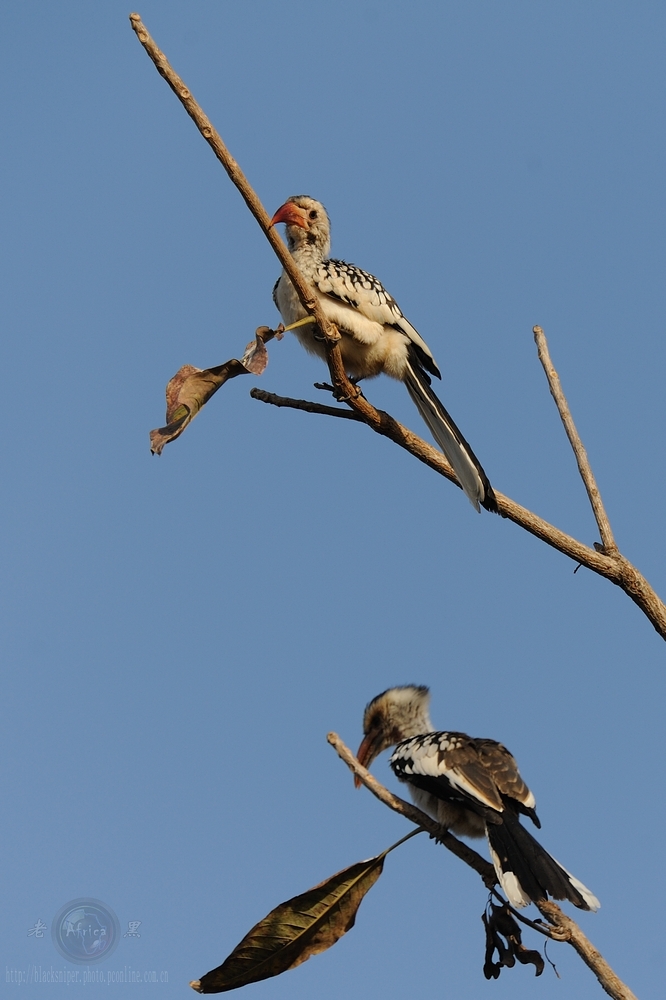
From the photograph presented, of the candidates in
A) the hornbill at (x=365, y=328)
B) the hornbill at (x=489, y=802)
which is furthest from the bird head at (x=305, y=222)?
the hornbill at (x=489, y=802)

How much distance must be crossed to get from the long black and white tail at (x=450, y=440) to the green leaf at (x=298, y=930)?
109cm

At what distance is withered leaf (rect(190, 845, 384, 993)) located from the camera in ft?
8.66

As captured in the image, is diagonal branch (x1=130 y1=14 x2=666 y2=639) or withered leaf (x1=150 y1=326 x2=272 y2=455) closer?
diagonal branch (x1=130 y1=14 x2=666 y2=639)

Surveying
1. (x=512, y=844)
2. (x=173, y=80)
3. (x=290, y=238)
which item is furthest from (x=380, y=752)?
(x=173, y=80)

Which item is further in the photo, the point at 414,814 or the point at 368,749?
the point at 368,749

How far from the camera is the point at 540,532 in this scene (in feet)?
10.5

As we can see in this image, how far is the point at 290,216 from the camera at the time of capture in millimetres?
4500

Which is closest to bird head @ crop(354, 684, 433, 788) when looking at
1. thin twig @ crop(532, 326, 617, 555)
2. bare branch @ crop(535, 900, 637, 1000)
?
thin twig @ crop(532, 326, 617, 555)

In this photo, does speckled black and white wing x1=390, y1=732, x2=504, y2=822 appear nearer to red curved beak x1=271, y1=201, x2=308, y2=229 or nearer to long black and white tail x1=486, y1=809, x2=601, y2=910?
long black and white tail x1=486, y1=809, x2=601, y2=910

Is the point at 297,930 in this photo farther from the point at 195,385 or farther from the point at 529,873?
the point at 195,385

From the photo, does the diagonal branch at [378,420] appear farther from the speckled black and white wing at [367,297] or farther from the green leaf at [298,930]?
the green leaf at [298,930]

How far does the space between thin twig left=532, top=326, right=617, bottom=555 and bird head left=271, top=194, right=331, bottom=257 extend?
1574 millimetres

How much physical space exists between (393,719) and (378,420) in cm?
145

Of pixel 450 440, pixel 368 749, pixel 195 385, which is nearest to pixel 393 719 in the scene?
pixel 368 749
